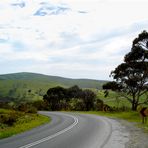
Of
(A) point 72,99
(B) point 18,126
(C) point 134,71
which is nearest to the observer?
(B) point 18,126

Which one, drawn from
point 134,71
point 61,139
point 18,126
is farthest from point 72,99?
point 61,139

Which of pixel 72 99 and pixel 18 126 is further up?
pixel 72 99

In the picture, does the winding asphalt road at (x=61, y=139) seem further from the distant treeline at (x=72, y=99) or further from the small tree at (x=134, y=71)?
the distant treeline at (x=72, y=99)

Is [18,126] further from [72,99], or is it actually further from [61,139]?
[72,99]

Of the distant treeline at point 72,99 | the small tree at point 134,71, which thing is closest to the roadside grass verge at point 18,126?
the small tree at point 134,71

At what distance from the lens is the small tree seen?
55031 mm

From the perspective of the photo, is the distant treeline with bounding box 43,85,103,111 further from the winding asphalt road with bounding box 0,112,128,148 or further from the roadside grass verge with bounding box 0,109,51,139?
the winding asphalt road with bounding box 0,112,128,148

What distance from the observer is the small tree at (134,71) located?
55.0m

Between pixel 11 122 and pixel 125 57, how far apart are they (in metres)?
28.7

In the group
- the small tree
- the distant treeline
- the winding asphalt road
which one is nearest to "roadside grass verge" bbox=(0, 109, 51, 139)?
the winding asphalt road

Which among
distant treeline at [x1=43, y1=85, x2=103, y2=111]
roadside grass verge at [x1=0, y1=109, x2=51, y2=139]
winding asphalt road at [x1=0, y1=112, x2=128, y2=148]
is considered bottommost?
roadside grass verge at [x1=0, y1=109, x2=51, y2=139]

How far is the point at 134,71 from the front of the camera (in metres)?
59.9

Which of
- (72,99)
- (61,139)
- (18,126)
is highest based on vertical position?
(72,99)

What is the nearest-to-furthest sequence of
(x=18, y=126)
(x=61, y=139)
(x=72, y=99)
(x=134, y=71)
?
1. (x=61, y=139)
2. (x=18, y=126)
3. (x=134, y=71)
4. (x=72, y=99)
